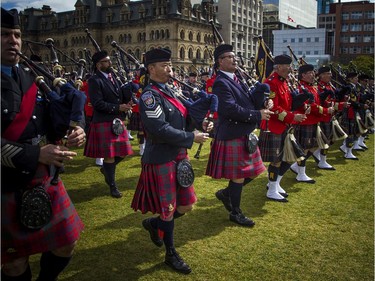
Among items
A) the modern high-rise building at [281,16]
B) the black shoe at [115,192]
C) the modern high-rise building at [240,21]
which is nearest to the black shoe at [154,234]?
the black shoe at [115,192]

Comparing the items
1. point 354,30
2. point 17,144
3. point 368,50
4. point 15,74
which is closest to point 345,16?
point 354,30

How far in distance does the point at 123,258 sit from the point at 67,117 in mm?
2080

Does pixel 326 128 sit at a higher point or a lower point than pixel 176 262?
higher

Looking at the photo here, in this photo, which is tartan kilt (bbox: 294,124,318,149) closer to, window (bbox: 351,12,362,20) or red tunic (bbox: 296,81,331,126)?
red tunic (bbox: 296,81,331,126)

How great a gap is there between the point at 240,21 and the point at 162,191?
81.5 metres

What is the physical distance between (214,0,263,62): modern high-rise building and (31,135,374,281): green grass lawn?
70.4 meters

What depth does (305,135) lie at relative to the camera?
752 centimetres

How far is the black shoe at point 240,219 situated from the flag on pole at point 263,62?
2.65 m

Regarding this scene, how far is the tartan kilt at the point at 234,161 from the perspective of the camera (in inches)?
196

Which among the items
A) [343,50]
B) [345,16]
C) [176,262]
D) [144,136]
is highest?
[345,16]

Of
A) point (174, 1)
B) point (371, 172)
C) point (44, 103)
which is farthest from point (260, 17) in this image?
point (44, 103)

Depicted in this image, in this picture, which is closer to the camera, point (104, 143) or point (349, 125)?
point (104, 143)

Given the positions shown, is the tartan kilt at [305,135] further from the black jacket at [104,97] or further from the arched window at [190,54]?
the arched window at [190,54]

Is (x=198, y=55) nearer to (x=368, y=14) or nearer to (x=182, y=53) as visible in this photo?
(x=182, y=53)
